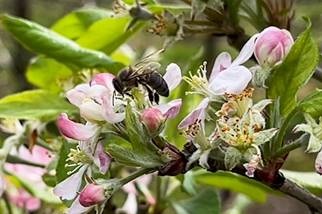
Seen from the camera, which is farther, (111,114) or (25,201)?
(25,201)

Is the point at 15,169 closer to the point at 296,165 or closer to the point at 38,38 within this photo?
the point at 38,38

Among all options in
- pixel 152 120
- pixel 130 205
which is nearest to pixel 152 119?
pixel 152 120

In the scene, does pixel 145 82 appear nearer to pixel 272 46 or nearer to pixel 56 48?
pixel 272 46

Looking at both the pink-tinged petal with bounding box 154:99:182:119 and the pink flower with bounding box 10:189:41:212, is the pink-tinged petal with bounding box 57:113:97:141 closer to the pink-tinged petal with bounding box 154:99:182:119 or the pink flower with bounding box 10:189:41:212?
the pink-tinged petal with bounding box 154:99:182:119

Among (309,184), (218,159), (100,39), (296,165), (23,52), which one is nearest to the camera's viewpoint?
(218,159)

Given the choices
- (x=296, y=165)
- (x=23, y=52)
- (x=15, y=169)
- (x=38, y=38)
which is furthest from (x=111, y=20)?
(x=296, y=165)
